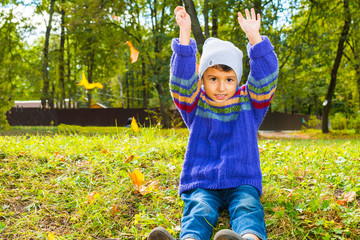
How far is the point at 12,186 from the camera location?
3264 millimetres

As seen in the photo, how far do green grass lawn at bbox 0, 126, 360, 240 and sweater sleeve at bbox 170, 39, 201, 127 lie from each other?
0.79 m

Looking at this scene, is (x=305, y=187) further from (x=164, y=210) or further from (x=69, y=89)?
(x=69, y=89)

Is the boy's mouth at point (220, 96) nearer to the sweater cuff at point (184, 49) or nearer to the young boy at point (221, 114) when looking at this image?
the young boy at point (221, 114)

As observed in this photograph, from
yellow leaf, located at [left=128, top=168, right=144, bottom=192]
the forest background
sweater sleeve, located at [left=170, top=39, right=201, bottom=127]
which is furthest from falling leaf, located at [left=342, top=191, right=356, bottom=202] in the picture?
the forest background

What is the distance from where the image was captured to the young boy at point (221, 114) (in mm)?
2379

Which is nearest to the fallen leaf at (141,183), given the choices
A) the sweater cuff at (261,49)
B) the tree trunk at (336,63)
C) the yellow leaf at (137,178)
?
the yellow leaf at (137,178)

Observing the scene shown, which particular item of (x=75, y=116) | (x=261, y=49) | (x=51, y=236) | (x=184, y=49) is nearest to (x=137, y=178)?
(x=51, y=236)

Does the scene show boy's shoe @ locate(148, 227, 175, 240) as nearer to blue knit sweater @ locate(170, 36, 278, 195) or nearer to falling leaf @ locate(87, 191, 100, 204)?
blue knit sweater @ locate(170, 36, 278, 195)

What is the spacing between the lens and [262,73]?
7.94 feet

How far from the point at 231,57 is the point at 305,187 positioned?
141cm

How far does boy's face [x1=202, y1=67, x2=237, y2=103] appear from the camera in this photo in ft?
8.18

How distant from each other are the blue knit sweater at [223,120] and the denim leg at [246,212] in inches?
2.5

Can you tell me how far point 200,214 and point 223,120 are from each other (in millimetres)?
711

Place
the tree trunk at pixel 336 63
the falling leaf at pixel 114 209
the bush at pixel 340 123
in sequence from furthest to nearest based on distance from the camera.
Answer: the bush at pixel 340 123, the tree trunk at pixel 336 63, the falling leaf at pixel 114 209
